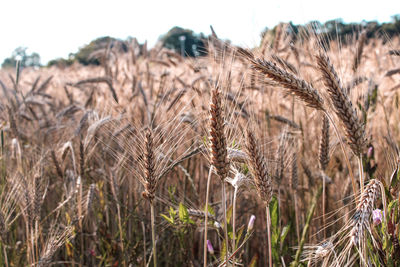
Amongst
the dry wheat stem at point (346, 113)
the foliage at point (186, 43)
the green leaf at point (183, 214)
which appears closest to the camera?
the dry wheat stem at point (346, 113)

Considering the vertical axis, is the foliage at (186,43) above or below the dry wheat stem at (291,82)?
above

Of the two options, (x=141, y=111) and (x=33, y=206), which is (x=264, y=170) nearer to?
(x=33, y=206)

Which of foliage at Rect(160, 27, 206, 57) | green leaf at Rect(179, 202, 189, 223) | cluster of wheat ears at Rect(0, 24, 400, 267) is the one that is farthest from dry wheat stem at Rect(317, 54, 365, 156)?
green leaf at Rect(179, 202, 189, 223)

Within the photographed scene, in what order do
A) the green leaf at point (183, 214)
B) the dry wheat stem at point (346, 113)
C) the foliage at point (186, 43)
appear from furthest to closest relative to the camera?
the foliage at point (186, 43) → the green leaf at point (183, 214) → the dry wheat stem at point (346, 113)

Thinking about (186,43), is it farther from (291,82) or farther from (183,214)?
(291,82)

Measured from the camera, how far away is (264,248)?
2.37m

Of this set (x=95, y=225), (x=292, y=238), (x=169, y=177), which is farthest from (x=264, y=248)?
(x=95, y=225)

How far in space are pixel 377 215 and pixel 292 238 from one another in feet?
3.29

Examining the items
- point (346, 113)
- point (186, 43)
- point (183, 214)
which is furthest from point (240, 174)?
point (186, 43)

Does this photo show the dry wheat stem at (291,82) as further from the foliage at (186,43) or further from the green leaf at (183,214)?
the green leaf at (183,214)

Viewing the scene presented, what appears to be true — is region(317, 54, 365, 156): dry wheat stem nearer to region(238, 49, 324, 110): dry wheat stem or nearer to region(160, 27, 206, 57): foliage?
region(238, 49, 324, 110): dry wheat stem

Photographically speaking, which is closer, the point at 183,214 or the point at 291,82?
the point at 291,82

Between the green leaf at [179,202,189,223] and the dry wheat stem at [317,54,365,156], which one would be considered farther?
the green leaf at [179,202,189,223]

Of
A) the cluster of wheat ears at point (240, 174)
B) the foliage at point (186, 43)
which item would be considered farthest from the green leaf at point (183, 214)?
the foliage at point (186, 43)
